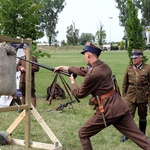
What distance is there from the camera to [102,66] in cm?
532

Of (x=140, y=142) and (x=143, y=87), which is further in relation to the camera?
(x=143, y=87)

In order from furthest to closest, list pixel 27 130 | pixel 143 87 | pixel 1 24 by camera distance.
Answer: pixel 1 24 → pixel 143 87 → pixel 27 130

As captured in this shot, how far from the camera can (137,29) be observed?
11.8 metres

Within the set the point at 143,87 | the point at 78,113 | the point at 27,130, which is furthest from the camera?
the point at 78,113

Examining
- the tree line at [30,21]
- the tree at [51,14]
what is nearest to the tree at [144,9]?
the tree at [51,14]

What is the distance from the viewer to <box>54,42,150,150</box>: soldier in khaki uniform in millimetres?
5258

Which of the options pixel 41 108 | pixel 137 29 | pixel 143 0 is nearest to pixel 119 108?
pixel 41 108

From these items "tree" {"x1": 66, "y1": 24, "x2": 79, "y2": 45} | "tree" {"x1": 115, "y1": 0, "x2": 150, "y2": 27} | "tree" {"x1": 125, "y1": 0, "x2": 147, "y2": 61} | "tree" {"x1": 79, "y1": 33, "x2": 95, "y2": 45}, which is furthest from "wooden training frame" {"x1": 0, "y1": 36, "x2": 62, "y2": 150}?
"tree" {"x1": 79, "y1": 33, "x2": 95, "y2": 45}

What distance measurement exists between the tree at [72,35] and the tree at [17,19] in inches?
3543

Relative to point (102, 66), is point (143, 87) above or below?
below

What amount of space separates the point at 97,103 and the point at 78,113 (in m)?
4.91

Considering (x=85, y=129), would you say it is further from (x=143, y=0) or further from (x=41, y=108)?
(x=143, y=0)

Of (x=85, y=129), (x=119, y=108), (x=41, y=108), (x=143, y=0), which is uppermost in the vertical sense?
(x=143, y=0)

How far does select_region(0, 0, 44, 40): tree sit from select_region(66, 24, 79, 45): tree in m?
90.0
